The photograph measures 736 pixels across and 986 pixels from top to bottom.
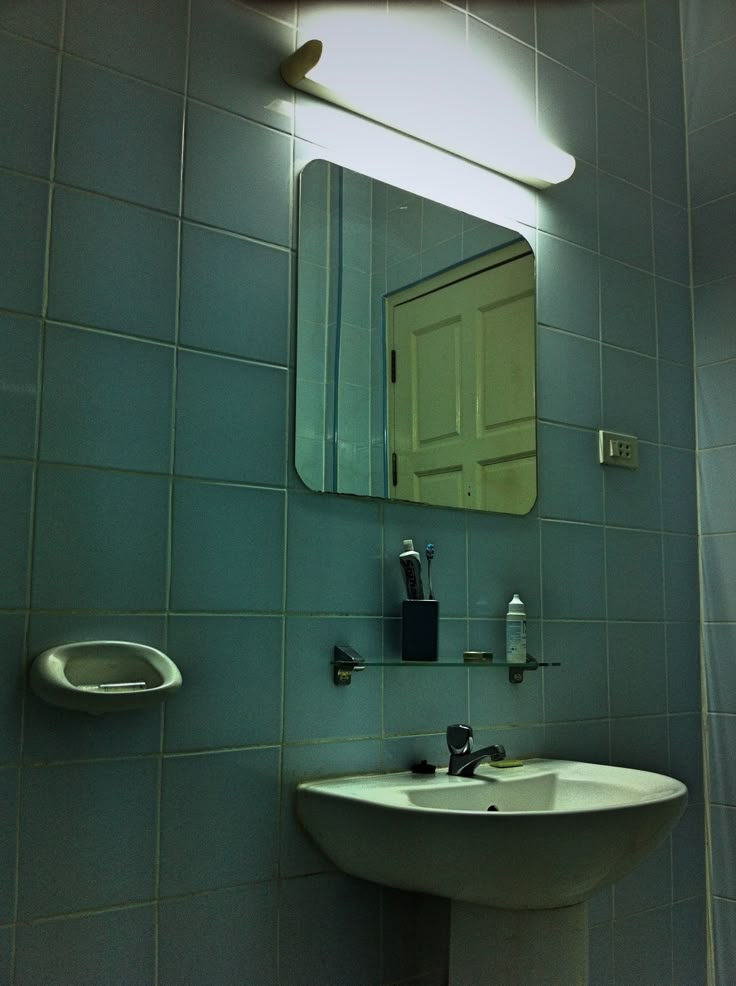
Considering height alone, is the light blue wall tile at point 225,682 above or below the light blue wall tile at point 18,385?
below

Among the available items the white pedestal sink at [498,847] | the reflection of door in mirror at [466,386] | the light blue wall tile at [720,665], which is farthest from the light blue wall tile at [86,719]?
the light blue wall tile at [720,665]

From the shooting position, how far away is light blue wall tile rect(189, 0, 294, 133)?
5.15 feet

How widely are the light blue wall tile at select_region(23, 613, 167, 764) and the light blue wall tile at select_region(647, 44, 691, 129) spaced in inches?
72.6

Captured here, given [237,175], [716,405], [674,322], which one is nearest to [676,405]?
[716,405]

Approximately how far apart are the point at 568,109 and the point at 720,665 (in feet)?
4.37

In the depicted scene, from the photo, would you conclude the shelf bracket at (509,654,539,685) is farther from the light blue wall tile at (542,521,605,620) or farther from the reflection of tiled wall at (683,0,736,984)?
the reflection of tiled wall at (683,0,736,984)

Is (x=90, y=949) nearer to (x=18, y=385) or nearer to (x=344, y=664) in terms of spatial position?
(x=344, y=664)

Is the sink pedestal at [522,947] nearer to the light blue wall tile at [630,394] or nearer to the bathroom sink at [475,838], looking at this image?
the bathroom sink at [475,838]

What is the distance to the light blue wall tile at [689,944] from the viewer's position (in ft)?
7.02

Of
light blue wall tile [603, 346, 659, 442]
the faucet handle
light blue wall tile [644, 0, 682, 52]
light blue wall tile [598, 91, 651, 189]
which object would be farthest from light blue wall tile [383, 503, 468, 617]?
light blue wall tile [644, 0, 682, 52]

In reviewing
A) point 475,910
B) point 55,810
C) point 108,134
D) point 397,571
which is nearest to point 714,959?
point 475,910

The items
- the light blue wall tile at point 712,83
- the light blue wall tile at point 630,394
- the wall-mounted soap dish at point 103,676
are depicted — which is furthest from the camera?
the light blue wall tile at point 712,83

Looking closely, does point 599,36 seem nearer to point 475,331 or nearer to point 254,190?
point 475,331

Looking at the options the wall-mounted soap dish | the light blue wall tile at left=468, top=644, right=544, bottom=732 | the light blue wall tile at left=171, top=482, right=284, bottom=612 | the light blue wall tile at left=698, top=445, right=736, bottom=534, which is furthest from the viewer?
the light blue wall tile at left=698, top=445, right=736, bottom=534
